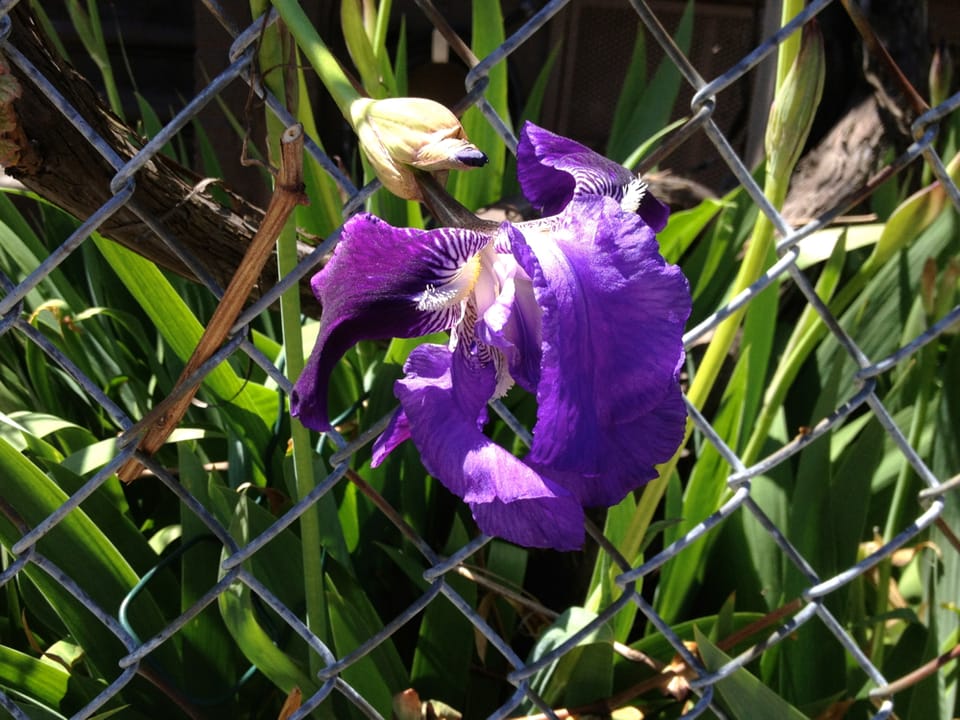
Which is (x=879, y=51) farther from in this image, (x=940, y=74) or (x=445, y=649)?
(x=445, y=649)

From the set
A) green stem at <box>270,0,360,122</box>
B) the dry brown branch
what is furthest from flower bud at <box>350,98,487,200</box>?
the dry brown branch

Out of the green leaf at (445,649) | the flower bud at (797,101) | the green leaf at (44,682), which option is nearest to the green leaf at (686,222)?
the flower bud at (797,101)

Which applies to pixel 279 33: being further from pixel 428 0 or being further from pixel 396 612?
pixel 396 612

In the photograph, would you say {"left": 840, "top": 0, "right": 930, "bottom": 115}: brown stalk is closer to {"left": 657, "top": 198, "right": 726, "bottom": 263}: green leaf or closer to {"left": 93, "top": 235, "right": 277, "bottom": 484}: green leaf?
{"left": 657, "top": 198, "right": 726, "bottom": 263}: green leaf

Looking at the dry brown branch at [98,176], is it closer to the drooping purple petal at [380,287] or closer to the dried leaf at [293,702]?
the drooping purple petal at [380,287]

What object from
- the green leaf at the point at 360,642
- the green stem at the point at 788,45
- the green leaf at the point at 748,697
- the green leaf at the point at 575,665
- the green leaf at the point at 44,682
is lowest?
the green leaf at the point at 748,697

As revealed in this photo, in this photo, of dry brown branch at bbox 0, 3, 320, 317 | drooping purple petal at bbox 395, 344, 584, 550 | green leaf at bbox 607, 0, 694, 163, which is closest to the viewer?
drooping purple petal at bbox 395, 344, 584, 550
